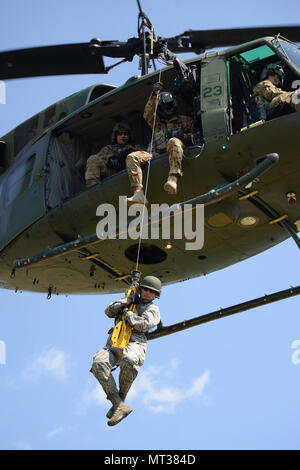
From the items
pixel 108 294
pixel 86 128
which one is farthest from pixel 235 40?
pixel 108 294

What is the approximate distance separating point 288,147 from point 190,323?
10.2 feet

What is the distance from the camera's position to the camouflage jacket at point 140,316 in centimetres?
999

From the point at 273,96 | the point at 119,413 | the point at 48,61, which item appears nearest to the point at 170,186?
the point at 273,96

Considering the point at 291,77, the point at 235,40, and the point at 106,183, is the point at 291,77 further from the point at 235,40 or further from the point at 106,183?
the point at 106,183

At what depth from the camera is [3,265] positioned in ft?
44.9

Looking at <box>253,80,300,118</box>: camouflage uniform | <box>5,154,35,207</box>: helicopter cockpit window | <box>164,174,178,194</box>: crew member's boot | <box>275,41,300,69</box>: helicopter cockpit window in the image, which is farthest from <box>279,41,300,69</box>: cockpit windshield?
<box>5,154,35,207</box>: helicopter cockpit window

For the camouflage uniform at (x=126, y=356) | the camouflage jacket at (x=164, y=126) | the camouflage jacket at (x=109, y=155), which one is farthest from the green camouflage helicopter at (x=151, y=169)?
the camouflage uniform at (x=126, y=356)

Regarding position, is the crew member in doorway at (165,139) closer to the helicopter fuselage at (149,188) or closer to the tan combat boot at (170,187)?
the tan combat boot at (170,187)

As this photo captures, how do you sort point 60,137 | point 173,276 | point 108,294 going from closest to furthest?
point 60,137 < point 173,276 < point 108,294

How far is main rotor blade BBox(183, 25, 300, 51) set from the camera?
1299 cm

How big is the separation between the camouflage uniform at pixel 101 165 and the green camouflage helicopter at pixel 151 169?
1.10 ft

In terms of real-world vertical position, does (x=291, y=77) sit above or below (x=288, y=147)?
above

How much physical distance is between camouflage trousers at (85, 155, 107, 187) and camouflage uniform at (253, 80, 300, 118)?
2.81 metres

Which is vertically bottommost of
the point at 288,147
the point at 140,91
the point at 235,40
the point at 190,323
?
the point at 190,323
